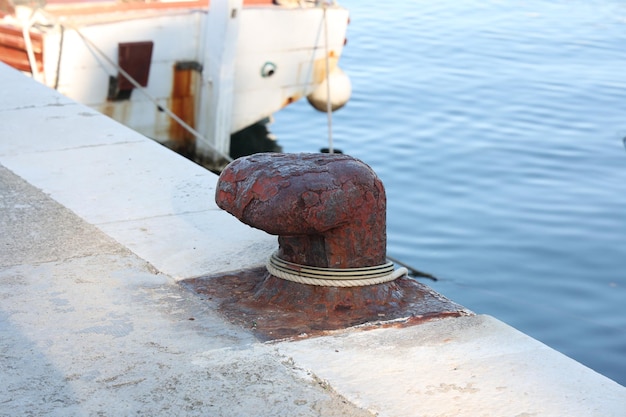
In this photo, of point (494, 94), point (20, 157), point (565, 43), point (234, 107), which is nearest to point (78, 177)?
point (20, 157)

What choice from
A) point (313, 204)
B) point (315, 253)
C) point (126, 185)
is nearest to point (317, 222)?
point (313, 204)

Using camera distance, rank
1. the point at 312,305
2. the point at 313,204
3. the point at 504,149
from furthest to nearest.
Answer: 1. the point at 504,149
2. the point at 312,305
3. the point at 313,204

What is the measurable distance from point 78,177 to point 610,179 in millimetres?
7159

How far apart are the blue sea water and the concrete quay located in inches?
137

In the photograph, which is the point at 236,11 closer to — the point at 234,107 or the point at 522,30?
the point at 234,107

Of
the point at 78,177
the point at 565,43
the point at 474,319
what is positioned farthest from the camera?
the point at 565,43

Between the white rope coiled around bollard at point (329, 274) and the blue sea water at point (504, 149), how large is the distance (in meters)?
3.39

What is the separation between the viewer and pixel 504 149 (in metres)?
11.3

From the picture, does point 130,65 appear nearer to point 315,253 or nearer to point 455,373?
point 315,253

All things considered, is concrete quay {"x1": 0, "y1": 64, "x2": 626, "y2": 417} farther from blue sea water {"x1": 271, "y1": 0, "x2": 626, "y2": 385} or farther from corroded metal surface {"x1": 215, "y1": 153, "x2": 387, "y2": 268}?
blue sea water {"x1": 271, "y1": 0, "x2": 626, "y2": 385}

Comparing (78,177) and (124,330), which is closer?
(124,330)

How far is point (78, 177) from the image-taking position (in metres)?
4.44

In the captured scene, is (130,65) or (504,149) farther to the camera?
(504,149)

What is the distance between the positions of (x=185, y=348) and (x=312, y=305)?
0.52 metres
